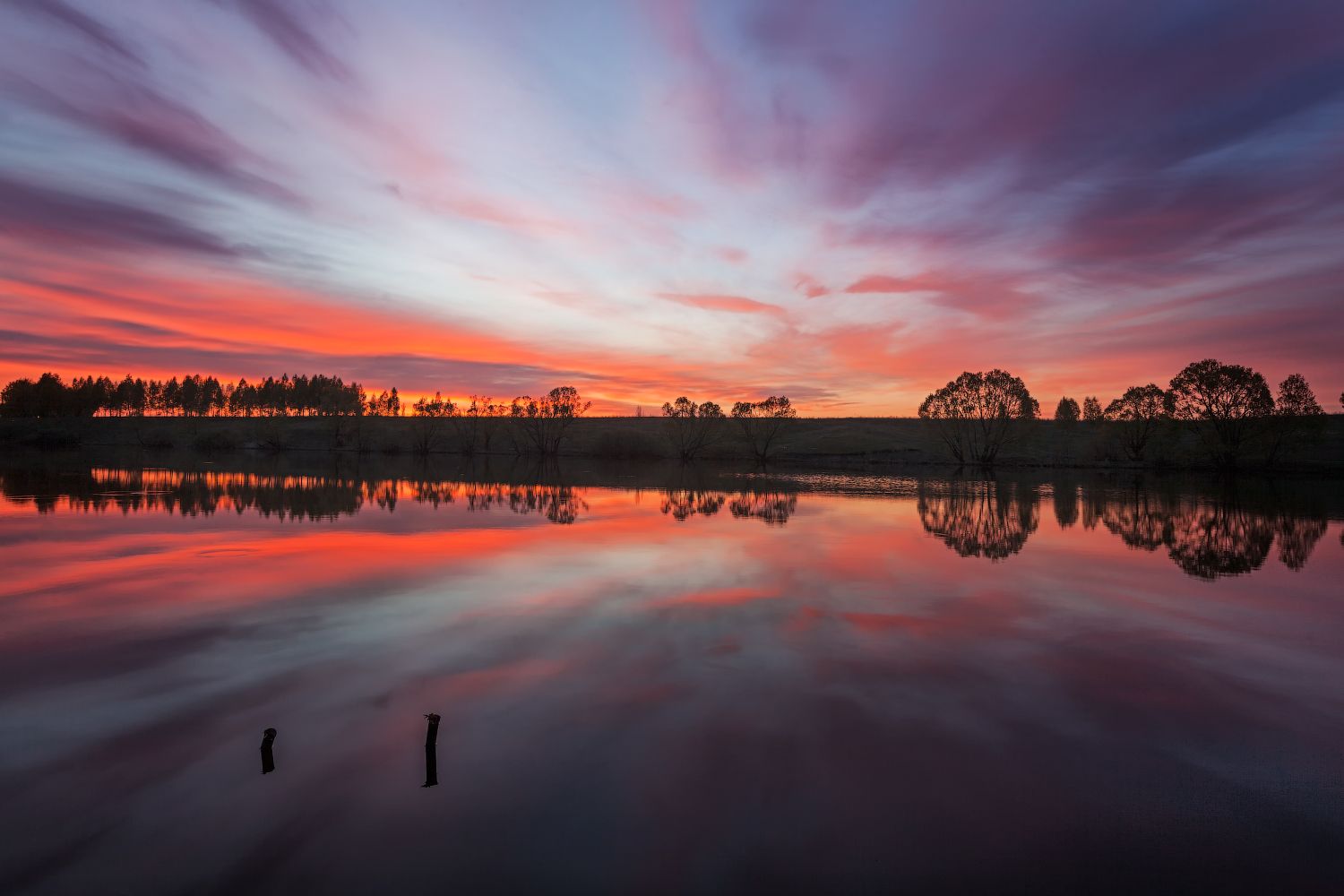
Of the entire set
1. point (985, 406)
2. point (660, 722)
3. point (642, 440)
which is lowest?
point (660, 722)

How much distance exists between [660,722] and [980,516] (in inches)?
1080

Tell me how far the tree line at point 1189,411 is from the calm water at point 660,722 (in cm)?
6733

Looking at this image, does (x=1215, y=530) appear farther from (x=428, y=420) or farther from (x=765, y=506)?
(x=428, y=420)

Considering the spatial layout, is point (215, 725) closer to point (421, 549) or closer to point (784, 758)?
point (784, 758)

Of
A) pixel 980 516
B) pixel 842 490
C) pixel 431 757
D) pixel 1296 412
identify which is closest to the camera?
pixel 431 757

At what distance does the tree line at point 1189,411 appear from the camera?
71438 mm

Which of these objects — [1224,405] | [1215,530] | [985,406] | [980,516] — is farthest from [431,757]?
[1224,405]

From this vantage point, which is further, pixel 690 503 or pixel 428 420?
pixel 428 420

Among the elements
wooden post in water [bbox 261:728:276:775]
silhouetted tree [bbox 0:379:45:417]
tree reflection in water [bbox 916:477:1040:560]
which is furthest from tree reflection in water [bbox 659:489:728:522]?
silhouetted tree [bbox 0:379:45:417]

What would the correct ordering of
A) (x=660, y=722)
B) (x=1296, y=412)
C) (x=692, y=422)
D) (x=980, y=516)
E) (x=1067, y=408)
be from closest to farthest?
(x=660, y=722), (x=980, y=516), (x=1296, y=412), (x=692, y=422), (x=1067, y=408)

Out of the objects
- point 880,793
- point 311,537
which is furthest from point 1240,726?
point 311,537

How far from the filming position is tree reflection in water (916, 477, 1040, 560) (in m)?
22.2

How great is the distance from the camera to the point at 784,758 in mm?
6945

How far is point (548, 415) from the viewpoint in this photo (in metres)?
106
